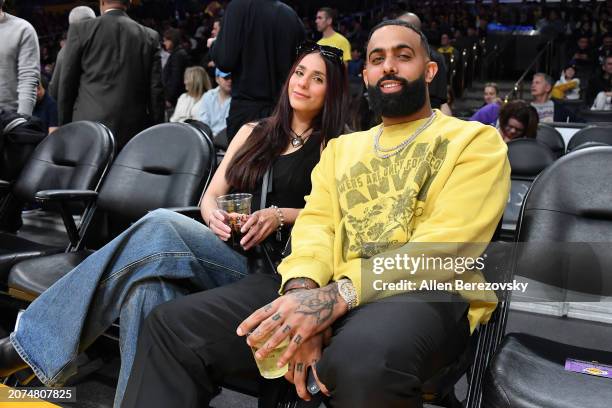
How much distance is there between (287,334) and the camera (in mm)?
1586

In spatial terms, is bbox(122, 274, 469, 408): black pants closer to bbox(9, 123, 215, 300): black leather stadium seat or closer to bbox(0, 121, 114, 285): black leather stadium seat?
bbox(9, 123, 215, 300): black leather stadium seat

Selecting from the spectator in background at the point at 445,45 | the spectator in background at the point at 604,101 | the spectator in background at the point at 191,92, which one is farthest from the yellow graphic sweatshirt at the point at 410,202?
the spectator in background at the point at 445,45

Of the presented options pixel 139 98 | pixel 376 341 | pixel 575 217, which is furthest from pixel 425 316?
pixel 139 98

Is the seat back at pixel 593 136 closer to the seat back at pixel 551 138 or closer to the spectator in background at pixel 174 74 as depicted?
the seat back at pixel 551 138

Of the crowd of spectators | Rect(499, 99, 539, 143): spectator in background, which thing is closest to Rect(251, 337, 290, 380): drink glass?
Rect(499, 99, 539, 143): spectator in background

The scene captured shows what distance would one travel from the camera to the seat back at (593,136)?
4426mm

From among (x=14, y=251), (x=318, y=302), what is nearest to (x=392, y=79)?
(x=318, y=302)

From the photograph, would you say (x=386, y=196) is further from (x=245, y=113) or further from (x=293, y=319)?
(x=245, y=113)

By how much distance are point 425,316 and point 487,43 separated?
44.9 ft

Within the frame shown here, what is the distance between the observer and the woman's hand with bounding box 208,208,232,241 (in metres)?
2.11

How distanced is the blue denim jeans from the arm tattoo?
0.45m

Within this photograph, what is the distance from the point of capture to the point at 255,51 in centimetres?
347

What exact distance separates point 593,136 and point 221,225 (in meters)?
3.22

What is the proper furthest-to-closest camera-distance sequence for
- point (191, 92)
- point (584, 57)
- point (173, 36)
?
point (584, 57), point (173, 36), point (191, 92)
